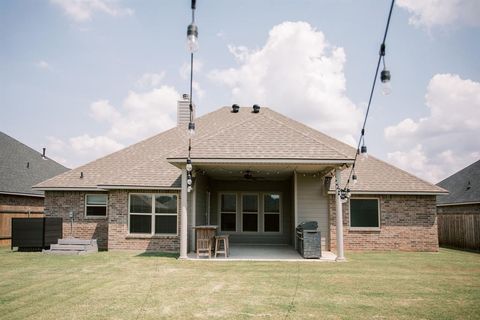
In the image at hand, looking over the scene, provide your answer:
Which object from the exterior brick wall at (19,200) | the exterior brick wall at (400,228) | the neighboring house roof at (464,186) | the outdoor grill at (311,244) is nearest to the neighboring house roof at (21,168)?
the exterior brick wall at (19,200)

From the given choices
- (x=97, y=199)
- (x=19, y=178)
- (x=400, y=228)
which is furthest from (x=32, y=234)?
(x=400, y=228)

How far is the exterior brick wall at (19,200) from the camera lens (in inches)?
768

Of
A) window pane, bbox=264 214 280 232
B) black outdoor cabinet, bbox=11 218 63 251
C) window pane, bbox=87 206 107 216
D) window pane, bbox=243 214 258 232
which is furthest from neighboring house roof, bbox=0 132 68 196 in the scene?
window pane, bbox=264 214 280 232

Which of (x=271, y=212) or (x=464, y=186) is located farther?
(x=464, y=186)

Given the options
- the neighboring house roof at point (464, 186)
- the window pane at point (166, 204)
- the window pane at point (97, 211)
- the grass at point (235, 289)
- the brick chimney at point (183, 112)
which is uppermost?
the brick chimney at point (183, 112)

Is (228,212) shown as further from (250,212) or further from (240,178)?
(240,178)

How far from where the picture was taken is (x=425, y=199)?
659 inches

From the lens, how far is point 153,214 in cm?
1591

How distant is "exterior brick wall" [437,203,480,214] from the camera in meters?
19.0

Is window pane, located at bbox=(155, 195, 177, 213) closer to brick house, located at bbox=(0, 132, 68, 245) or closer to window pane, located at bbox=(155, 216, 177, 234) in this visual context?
window pane, located at bbox=(155, 216, 177, 234)

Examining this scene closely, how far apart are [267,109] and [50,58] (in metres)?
13.0

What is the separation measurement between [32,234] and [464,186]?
21273mm

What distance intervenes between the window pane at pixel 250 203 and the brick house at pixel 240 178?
2.67 ft

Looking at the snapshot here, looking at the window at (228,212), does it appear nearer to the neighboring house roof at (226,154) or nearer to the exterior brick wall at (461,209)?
the neighboring house roof at (226,154)
